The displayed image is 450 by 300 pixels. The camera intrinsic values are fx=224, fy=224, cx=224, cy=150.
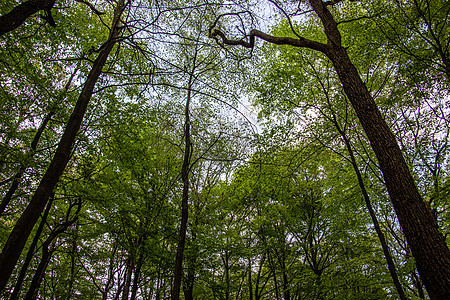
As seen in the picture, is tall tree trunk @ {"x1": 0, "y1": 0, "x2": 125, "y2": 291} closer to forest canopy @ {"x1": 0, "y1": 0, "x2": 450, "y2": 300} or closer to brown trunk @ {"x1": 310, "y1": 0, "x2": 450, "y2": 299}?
forest canopy @ {"x1": 0, "y1": 0, "x2": 450, "y2": 300}

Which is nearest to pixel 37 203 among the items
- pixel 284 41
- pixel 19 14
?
pixel 19 14

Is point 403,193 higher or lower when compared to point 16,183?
lower

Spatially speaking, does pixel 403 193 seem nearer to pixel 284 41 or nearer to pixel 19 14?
pixel 284 41

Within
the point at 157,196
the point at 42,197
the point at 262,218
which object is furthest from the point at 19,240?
the point at 262,218

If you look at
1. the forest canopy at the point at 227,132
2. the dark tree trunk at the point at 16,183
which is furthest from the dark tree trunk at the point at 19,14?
the dark tree trunk at the point at 16,183

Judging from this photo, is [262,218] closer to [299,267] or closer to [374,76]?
[299,267]

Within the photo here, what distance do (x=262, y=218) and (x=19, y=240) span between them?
11346 millimetres

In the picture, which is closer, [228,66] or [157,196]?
[228,66]

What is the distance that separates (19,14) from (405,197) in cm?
594

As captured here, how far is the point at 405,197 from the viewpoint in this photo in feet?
10.6

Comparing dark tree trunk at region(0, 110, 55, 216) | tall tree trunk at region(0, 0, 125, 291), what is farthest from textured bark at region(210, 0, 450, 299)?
dark tree trunk at region(0, 110, 55, 216)

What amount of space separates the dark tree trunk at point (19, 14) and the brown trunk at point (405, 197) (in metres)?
5.04

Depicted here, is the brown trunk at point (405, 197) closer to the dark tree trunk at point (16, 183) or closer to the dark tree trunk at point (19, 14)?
the dark tree trunk at point (19, 14)

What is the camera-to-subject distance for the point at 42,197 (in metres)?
2.31
